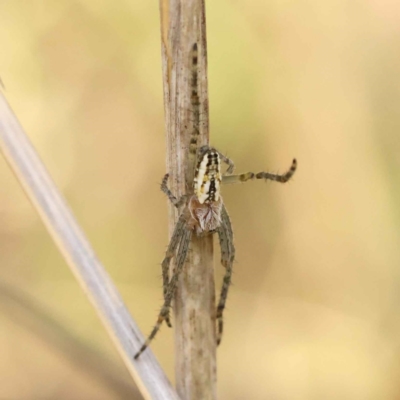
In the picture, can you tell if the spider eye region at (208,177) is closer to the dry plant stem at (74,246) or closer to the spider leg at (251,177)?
the spider leg at (251,177)

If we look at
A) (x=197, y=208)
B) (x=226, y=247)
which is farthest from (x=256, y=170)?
(x=197, y=208)

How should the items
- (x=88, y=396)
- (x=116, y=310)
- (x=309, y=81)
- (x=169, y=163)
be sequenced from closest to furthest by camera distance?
1. (x=116, y=310)
2. (x=169, y=163)
3. (x=88, y=396)
4. (x=309, y=81)

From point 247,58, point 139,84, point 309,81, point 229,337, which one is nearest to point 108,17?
point 139,84

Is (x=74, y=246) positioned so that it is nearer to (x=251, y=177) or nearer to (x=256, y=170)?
(x=251, y=177)

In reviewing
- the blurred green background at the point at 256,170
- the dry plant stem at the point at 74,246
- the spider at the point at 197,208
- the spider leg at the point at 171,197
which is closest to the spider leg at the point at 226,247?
the spider at the point at 197,208

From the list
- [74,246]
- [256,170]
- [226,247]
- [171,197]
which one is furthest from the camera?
[256,170]

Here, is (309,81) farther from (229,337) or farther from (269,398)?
(269,398)
